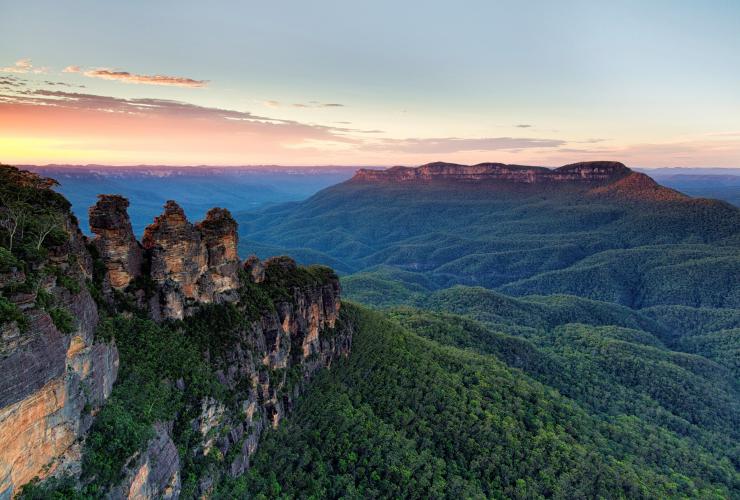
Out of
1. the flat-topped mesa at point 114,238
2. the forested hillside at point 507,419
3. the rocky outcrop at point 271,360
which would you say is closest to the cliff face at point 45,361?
the flat-topped mesa at point 114,238

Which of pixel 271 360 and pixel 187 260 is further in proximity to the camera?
pixel 271 360

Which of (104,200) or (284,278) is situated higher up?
(104,200)

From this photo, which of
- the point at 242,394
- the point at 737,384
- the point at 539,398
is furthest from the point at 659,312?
the point at 242,394

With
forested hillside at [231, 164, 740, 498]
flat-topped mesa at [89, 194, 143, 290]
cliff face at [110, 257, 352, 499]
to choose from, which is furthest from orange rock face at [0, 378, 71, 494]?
forested hillside at [231, 164, 740, 498]

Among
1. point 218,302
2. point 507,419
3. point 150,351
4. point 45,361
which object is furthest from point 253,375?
point 507,419

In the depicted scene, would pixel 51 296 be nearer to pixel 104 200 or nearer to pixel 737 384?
pixel 104 200

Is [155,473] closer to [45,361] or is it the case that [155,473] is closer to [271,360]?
[45,361]
